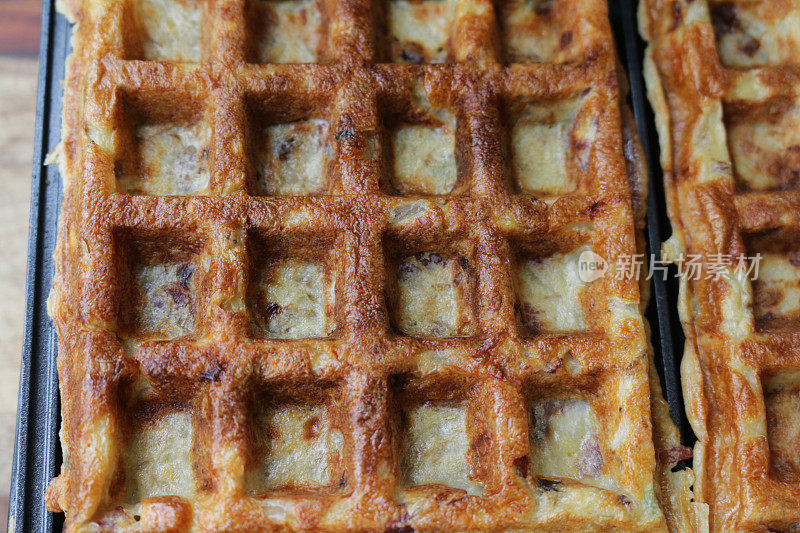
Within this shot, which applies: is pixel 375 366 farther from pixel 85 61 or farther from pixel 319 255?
pixel 85 61

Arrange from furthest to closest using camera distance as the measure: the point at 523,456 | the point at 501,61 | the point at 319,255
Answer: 1. the point at 501,61
2. the point at 319,255
3. the point at 523,456

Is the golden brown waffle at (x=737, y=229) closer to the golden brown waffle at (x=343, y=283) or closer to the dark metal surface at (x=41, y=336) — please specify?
the golden brown waffle at (x=343, y=283)

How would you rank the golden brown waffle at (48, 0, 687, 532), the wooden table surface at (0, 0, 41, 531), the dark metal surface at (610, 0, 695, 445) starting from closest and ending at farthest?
the golden brown waffle at (48, 0, 687, 532)
the dark metal surface at (610, 0, 695, 445)
the wooden table surface at (0, 0, 41, 531)

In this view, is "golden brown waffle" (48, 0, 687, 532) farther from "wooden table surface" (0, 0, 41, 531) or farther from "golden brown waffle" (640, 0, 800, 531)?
"wooden table surface" (0, 0, 41, 531)

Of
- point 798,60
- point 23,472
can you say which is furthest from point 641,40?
point 23,472

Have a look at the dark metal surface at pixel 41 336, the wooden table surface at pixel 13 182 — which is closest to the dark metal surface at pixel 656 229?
the dark metal surface at pixel 41 336

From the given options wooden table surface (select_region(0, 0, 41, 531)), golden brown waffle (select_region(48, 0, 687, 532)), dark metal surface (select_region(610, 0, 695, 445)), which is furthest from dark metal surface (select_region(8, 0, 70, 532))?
dark metal surface (select_region(610, 0, 695, 445))

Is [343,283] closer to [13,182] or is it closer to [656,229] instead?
[656,229]
